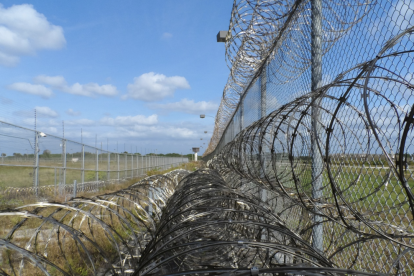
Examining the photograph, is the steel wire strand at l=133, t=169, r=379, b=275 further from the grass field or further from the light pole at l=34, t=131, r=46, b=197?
the light pole at l=34, t=131, r=46, b=197

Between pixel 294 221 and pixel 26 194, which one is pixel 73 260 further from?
pixel 26 194

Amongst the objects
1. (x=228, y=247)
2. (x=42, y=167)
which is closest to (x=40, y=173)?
(x=42, y=167)

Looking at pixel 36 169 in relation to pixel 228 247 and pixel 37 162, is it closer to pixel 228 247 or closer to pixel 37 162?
pixel 37 162

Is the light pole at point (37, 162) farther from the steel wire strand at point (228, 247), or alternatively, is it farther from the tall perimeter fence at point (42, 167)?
the steel wire strand at point (228, 247)

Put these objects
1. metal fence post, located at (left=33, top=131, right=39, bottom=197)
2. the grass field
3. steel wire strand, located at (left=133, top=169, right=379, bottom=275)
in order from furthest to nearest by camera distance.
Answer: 1. metal fence post, located at (left=33, top=131, right=39, bottom=197)
2. the grass field
3. steel wire strand, located at (left=133, top=169, right=379, bottom=275)

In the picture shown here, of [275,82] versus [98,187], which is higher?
[275,82]

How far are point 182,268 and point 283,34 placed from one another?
3.22 meters

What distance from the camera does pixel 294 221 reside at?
584 cm

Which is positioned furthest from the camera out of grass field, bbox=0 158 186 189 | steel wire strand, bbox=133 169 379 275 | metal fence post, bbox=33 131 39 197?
metal fence post, bbox=33 131 39 197

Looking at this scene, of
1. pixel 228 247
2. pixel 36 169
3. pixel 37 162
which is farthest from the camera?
pixel 37 162


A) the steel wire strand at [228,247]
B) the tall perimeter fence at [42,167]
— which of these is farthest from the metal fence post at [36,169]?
Answer: the steel wire strand at [228,247]

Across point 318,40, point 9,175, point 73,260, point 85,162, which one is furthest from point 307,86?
point 85,162

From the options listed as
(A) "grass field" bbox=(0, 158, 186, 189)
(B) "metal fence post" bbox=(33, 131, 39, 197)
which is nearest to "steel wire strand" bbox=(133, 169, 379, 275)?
(A) "grass field" bbox=(0, 158, 186, 189)

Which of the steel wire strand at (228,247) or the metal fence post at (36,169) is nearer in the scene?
the steel wire strand at (228,247)
